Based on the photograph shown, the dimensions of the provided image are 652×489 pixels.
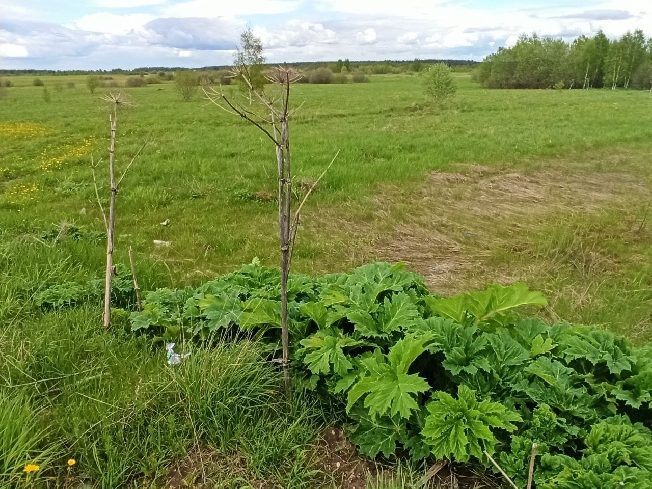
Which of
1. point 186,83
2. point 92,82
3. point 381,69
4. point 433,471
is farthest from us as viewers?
point 381,69

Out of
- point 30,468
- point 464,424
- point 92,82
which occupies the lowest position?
point 30,468

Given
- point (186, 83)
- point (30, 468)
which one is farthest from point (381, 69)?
point (30, 468)

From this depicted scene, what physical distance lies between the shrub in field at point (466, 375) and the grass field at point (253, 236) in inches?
13.6

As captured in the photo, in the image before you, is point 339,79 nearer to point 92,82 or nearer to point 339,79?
point 339,79

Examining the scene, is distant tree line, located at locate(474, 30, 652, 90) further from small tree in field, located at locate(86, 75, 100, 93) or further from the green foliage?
the green foliage

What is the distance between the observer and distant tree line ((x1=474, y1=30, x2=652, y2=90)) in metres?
65.2

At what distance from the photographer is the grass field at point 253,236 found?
2.83 metres

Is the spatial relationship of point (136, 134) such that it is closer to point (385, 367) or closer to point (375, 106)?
point (375, 106)

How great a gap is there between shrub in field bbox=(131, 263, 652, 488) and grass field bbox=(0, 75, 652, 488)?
347 mm

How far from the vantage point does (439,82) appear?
2852 cm

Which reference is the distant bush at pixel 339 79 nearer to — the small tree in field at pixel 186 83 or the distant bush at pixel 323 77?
the distant bush at pixel 323 77

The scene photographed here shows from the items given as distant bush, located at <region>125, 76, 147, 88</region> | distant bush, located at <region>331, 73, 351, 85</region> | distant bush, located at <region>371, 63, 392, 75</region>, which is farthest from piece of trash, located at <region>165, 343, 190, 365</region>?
distant bush, located at <region>371, 63, 392, 75</region>

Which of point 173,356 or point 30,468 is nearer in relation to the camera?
point 30,468

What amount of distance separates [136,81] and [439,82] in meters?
38.5
